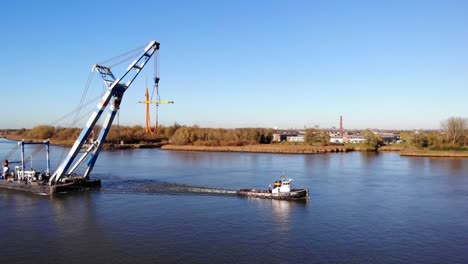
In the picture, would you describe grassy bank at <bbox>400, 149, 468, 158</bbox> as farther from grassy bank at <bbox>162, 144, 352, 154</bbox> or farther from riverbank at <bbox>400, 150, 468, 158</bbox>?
grassy bank at <bbox>162, 144, 352, 154</bbox>

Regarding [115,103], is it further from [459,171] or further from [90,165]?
[459,171]

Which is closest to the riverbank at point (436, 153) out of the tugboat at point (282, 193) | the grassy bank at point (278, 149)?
the grassy bank at point (278, 149)

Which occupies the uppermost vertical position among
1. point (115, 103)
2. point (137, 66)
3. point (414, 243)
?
point (137, 66)

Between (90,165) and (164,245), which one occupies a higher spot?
(90,165)

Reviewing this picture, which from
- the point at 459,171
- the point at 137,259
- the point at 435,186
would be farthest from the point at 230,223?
the point at 459,171

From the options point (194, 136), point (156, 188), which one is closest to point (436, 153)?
point (194, 136)

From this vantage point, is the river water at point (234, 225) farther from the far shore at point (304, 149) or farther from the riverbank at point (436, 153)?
the far shore at point (304, 149)
